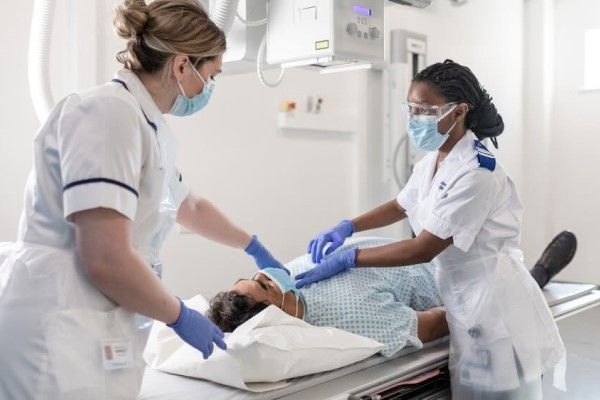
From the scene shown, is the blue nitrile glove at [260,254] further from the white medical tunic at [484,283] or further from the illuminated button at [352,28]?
the illuminated button at [352,28]

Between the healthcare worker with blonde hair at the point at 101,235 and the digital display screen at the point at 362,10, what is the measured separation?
0.58 meters

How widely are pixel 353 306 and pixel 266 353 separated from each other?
0.44m

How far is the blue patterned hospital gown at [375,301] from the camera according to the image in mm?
1800

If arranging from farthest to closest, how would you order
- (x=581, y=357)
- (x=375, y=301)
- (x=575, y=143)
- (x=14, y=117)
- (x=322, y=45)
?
(x=575, y=143)
(x=14, y=117)
(x=581, y=357)
(x=375, y=301)
(x=322, y=45)

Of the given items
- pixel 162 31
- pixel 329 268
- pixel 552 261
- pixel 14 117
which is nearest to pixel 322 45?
pixel 162 31

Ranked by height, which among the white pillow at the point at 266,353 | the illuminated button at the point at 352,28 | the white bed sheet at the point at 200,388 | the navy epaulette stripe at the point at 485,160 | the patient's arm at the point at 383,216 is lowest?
the white bed sheet at the point at 200,388

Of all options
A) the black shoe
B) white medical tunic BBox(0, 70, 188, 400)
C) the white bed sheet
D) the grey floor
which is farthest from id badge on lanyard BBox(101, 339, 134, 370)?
the black shoe

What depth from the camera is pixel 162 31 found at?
4.01 feet

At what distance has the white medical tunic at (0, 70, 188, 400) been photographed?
3.59 feet

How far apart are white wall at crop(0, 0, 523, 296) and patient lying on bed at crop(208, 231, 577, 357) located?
0.95 m

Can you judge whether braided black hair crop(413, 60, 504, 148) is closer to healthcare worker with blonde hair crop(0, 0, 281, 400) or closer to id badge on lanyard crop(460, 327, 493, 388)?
id badge on lanyard crop(460, 327, 493, 388)

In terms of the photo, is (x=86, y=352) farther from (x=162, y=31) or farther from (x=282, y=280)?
(x=282, y=280)

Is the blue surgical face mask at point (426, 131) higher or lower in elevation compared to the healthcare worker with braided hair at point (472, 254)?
higher

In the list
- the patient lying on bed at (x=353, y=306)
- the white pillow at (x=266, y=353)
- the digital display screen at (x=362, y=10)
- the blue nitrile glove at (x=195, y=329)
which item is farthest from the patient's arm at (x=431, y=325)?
the digital display screen at (x=362, y=10)
